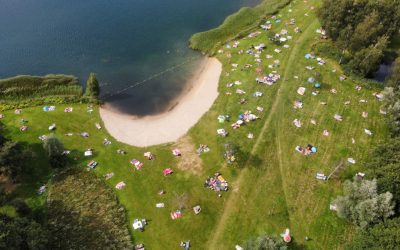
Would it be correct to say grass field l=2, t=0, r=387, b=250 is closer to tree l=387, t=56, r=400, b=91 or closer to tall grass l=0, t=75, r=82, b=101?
tree l=387, t=56, r=400, b=91

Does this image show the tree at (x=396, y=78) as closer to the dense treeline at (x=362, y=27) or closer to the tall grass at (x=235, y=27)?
the dense treeline at (x=362, y=27)

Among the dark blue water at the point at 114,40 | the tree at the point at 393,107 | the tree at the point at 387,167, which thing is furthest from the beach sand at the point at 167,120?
the tree at the point at 393,107

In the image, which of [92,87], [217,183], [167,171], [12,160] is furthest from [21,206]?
[217,183]

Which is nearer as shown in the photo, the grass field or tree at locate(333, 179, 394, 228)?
tree at locate(333, 179, 394, 228)

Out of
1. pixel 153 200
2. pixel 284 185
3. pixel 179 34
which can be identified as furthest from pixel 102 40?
pixel 284 185

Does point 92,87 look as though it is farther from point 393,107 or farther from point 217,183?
point 393,107

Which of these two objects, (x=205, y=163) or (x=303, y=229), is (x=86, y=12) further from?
→ (x=303, y=229)

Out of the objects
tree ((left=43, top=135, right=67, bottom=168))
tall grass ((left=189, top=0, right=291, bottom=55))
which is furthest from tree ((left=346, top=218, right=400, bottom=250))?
tall grass ((left=189, top=0, right=291, bottom=55))
